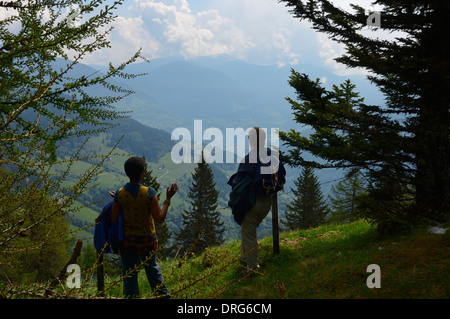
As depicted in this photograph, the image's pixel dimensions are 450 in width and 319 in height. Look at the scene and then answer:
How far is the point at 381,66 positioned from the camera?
654 cm

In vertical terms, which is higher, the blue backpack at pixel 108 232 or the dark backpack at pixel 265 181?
the dark backpack at pixel 265 181

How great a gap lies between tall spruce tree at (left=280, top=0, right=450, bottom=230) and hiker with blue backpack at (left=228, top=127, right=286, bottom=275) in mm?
1845

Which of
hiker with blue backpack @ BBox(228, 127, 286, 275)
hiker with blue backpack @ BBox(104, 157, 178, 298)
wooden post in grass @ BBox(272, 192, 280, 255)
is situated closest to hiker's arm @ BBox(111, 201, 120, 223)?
hiker with blue backpack @ BBox(104, 157, 178, 298)

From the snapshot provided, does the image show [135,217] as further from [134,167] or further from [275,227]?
[275,227]

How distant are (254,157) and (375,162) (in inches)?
132

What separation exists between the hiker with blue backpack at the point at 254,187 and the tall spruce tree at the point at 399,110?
1845 mm

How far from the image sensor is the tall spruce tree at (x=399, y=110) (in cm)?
619

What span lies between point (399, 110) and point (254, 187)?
4.73m

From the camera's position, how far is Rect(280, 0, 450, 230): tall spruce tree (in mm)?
6191

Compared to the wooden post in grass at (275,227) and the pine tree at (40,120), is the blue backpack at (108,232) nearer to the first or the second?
the pine tree at (40,120)

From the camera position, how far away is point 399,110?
770cm

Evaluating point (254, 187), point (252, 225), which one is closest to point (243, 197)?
point (254, 187)

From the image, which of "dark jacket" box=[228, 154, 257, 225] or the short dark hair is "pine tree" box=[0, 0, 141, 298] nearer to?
the short dark hair
